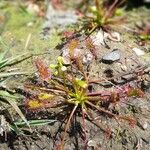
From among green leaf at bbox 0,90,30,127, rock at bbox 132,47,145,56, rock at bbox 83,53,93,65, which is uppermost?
rock at bbox 83,53,93,65

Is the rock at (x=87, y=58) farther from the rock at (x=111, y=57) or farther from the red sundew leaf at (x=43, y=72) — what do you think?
the red sundew leaf at (x=43, y=72)

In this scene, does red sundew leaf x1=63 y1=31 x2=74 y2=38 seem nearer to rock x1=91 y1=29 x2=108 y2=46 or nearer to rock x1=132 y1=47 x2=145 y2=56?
rock x1=91 y1=29 x2=108 y2=46

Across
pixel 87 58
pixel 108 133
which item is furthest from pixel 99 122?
pixel 87 58

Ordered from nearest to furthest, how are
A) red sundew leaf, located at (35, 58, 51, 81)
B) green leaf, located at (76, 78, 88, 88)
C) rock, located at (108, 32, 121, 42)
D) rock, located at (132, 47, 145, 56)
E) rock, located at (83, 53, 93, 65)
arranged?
green leaf, located at (76, 78, 88, 88) < red sundew leaf, located at (35, 58, 51, 81) < rock, located at (83, 53, 93, 65) < rock, located at (132, 47, 145, 56) < rock, located at (108, 32, 121, 42)

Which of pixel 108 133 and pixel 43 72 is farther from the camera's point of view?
pixel 43 72

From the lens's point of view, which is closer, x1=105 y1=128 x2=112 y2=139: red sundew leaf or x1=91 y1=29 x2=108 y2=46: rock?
x1=105 y1=128 x2=112 y2=139: red sundew leaf

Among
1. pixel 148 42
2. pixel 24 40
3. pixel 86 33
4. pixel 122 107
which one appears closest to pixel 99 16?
pixel 86 33

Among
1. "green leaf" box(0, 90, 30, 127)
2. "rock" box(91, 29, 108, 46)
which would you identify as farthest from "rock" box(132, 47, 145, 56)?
"green leaf" box(0, 90, 30, 127)

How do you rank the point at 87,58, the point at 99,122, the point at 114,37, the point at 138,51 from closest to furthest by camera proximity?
the point at 99,122 → the point at 87,58 → the point at 138,51 → the point at 114,37

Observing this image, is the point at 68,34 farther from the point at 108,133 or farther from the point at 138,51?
the point at 108,133

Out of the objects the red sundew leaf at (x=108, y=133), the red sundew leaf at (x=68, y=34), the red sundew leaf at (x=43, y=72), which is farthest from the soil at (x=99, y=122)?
the red sundew leaf at (x=68, y=34)

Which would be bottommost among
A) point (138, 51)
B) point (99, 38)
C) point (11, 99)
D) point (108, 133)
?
point (108, 133)

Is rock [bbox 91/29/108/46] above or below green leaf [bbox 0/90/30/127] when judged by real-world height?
above
